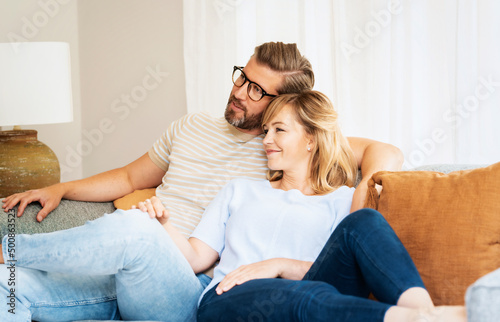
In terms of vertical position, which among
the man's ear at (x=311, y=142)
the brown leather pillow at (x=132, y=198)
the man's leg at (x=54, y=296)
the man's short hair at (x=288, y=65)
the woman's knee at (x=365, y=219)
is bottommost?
the man's leg at (x=54, y=296)

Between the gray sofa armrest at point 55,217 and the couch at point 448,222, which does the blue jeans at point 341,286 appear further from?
the gray sofa armrest at point 55,217

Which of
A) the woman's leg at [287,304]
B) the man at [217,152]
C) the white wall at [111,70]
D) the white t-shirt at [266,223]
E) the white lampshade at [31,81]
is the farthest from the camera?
the white wall at [111,70]

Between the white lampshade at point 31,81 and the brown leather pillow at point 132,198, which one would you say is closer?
the brown leather pillow at point 132,198

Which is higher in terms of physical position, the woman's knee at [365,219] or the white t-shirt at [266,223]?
the woman's knee at [365,219]

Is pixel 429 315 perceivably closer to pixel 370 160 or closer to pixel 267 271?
pixel 267 271

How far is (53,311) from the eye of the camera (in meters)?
1.37

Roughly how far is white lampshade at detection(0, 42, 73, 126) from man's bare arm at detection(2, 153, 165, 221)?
2.12ft

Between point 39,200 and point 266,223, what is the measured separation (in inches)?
29.0

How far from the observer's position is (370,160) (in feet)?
5.38

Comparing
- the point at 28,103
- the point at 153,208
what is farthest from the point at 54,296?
the point at 28,103

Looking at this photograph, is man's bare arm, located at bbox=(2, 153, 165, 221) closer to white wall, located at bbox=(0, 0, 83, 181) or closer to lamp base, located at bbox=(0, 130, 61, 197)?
lamp base, located at bbox=(0, 130, 61, 197)

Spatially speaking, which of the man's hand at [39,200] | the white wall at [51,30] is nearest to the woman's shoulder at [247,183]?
the man's hand at [39,200]

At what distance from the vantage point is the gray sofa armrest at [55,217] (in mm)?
1647

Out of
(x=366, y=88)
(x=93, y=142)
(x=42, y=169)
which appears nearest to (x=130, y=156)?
(x=93, y=142)
